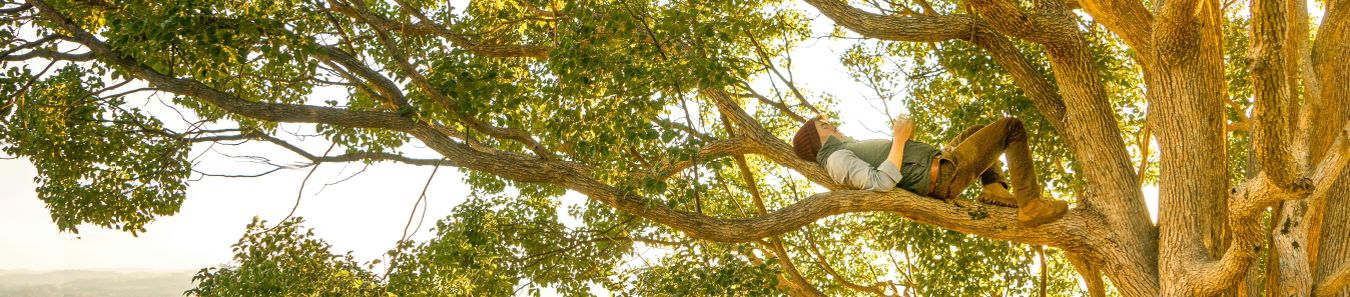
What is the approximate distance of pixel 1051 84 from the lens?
22.9 ft

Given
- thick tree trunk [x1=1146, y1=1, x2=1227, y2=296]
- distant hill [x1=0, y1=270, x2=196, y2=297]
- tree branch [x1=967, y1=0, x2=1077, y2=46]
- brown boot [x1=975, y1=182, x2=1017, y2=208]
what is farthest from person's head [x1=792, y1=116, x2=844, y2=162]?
distant hill [x1=0, y1=270, x2=196, y2=297]

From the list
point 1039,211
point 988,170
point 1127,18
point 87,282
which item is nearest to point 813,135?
point 988,170

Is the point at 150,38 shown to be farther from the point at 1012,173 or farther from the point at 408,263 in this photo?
the point at 1012,173

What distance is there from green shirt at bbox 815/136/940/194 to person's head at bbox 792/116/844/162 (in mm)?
149

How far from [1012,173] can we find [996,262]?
289 cm

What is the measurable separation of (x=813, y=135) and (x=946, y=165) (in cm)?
89

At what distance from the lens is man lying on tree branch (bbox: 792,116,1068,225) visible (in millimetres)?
5699

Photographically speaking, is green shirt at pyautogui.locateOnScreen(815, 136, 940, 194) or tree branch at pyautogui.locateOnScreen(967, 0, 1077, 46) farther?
tree branch at pyautogui.locateOnScreen(967, 0, 1077, 46)

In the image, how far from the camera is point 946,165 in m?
5.88

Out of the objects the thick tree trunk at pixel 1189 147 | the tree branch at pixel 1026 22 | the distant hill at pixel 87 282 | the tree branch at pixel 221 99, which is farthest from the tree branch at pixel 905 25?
the distant hill at pixel 87 282

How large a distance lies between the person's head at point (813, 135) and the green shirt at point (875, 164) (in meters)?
0.15

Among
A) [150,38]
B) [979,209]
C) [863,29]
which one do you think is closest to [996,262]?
[979,209]

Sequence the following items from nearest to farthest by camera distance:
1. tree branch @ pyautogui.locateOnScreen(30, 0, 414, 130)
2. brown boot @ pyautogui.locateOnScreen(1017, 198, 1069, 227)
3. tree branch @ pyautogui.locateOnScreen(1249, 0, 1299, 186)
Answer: tree branch @ pyautogui.locateOnScreen(1249, 0, 1299, 186), brown boot @ pyautogui.locateOnScreen(1017, 198, 1069, 227), tree branch @ pyautogui.locateOnScreen(30, 0, 414, 130)

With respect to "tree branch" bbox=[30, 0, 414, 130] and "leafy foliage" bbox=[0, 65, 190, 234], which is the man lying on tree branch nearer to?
"tree branch" bbox=[30, 0, 414, 130]
